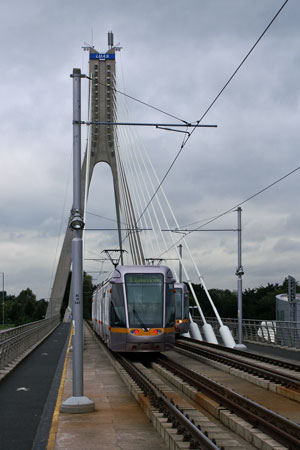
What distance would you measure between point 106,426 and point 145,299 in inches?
411

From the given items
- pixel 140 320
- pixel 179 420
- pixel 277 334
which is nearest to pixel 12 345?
pixel 140 320

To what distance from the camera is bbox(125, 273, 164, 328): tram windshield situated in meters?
19.3

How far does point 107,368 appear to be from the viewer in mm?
18219

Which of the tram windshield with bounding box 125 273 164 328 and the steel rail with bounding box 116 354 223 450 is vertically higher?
the tram windshield with bounding box 125 273 164 328

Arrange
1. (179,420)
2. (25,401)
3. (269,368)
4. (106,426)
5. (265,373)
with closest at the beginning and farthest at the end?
1. (179,420)
2. (106,426)
3. (25,401)
4. (265,373)
5. (269,368)

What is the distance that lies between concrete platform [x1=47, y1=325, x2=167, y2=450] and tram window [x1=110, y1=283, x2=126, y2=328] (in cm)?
562

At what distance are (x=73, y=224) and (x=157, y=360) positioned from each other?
11.0m

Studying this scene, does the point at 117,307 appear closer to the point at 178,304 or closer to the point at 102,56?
the point at 178,304

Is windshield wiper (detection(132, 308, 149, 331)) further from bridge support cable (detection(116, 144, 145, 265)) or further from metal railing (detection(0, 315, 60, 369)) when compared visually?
bridge support cable (detection(116, 144, 145, 265))

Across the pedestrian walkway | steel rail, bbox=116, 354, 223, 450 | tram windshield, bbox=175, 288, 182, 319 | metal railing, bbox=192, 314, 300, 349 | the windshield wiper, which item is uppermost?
tram windshield, bbox=175, 288, 182, 319

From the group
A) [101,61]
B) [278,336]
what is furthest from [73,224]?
[101,61]

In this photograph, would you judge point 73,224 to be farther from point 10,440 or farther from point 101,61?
point 101,61

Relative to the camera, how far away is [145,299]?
19578 mm

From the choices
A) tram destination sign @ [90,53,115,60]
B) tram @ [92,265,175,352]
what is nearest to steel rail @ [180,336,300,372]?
tram @ [92,265,175,352]
